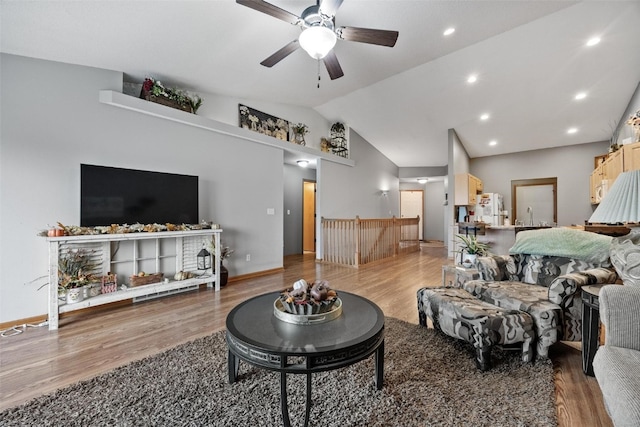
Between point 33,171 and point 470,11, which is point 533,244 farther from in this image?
point 33,171

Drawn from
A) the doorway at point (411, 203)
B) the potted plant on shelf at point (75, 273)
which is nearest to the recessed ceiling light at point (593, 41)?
the potted plant on shelf at point (75, 273)

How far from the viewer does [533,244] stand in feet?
8.68

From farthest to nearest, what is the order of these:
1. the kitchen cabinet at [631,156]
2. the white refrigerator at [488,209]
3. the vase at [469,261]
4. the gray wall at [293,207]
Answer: the gray wall at [293,207] < the white refrigerator at [488,209] < the kitchen cabinet at [631,156] < the vase at [469,261]

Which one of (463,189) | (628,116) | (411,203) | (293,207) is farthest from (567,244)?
(411,203)

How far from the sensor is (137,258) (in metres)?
3.38

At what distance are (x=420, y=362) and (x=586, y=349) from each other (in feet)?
3.59

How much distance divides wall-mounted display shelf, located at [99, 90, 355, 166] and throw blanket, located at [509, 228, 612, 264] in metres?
4.01

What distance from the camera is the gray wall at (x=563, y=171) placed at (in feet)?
22.8

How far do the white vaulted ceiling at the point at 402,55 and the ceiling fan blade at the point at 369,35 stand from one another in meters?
0.55

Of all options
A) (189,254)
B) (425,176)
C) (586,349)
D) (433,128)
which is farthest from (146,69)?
(425,176)

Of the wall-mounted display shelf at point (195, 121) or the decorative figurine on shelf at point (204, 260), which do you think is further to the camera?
the decorative figurine on shelf at point (204, 260)

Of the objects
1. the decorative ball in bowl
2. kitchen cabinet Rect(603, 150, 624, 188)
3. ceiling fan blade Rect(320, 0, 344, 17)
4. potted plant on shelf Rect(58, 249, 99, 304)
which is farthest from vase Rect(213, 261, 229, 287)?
kitchen cabinet Rect(603, 150, 624, 188)

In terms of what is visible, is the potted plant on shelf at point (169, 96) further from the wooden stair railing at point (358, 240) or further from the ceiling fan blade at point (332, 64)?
the wooden stair railing at point (358, 240)

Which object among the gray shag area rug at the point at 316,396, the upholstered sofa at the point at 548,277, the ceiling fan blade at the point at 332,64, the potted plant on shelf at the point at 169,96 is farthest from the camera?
the potted plant on shelf at the point at 169,96
